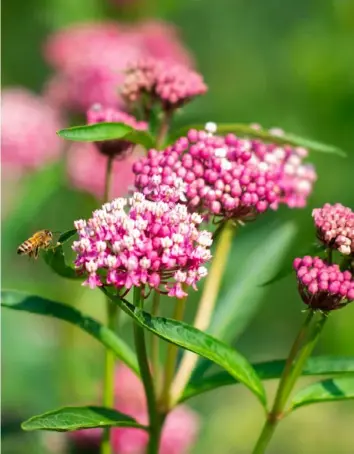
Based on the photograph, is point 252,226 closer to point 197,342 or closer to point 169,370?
point 169,370

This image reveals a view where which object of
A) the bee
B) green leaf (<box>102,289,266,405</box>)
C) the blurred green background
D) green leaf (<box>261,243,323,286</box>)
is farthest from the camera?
the blurred green background

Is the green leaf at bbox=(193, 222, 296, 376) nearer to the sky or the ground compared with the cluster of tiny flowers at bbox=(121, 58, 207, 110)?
nearer to the ground

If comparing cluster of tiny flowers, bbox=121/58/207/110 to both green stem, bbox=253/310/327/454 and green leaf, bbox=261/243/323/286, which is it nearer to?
green leaf, bbox=261/243/323/286

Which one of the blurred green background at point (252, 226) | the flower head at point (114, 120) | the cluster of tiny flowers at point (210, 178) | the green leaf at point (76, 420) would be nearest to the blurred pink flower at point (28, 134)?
the blurred green background at point (252, 226)

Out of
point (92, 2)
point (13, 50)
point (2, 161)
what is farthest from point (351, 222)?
point (13, 50)

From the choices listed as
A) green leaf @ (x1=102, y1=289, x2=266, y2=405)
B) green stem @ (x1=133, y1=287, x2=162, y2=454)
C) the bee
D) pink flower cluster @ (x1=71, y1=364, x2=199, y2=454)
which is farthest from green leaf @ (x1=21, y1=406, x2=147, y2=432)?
pink flower cluster @ (x1=71, y1=364, x2=199, y2=454)

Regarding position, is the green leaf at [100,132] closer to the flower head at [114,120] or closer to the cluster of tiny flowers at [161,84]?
the flower head at [114,120]

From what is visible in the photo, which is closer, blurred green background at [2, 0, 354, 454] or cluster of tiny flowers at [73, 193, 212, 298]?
cluster of tiny flowers at [73, 193, 212, 298]
